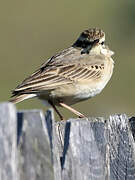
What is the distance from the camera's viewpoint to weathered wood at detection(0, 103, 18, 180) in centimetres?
430

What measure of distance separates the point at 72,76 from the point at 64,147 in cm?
409

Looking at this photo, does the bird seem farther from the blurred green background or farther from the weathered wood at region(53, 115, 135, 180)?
the blurred green background

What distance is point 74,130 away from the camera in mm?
5156

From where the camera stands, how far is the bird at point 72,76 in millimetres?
8570

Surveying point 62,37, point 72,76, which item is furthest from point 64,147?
point 62,37

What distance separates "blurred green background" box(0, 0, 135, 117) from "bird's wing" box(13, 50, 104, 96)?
4769 millimetres

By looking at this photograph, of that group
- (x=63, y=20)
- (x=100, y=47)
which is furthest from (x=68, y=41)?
(x=100, y=47)

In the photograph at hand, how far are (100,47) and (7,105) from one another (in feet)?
19.5

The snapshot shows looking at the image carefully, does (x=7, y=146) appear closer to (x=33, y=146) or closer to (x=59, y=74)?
(x=33, y=146)

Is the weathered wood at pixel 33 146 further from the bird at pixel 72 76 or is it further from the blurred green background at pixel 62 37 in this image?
the blurred green background at pixel 62 37

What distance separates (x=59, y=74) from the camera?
9.05 metres

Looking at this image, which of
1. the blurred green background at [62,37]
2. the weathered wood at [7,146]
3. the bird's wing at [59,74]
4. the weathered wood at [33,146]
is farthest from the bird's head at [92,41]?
the weathered wood at [7,146]

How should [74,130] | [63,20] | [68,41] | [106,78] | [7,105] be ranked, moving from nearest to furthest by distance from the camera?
[7,105] → [74,130] → [106,78] → [68,41] → [63,20]

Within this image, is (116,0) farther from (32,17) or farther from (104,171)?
(104,171)
